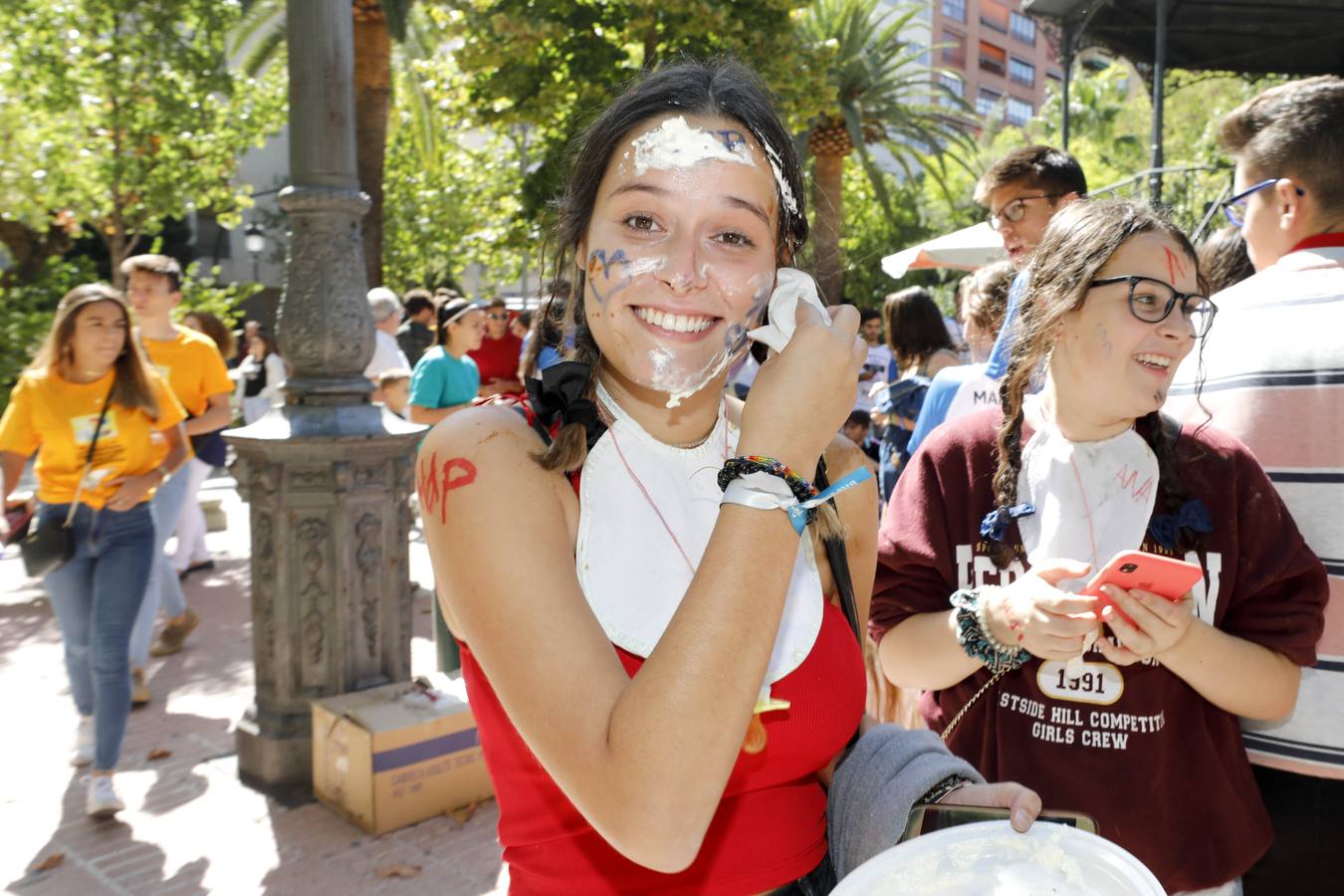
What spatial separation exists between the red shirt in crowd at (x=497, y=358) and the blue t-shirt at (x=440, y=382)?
1.18m

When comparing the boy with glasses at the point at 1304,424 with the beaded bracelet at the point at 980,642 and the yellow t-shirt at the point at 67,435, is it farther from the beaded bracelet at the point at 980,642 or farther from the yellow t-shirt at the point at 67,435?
the yellow t-shirt at the point at 67,435

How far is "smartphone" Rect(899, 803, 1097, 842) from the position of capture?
4.38ft

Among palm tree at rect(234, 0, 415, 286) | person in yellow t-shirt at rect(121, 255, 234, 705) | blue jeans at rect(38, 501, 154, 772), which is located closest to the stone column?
Answer: blue jeans at rect(38, 501, 154, 772)

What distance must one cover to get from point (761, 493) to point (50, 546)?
3751 millimetres

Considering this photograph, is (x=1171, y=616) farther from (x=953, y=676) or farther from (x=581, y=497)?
(x=581, y=497)

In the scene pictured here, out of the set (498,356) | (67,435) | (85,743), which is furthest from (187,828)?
(498,356)

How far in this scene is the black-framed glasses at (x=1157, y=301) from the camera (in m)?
1.86

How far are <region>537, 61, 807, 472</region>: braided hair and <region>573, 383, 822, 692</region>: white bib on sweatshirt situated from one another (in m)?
0.14

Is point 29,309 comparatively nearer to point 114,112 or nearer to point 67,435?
point 114,112

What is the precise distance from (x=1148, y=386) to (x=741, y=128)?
854 millimetres

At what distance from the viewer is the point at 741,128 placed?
163 centimetres

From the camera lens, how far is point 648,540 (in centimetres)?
144

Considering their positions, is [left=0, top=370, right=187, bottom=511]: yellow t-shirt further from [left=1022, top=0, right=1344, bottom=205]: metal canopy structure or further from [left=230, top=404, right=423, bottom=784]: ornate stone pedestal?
[left=1022, top=0, right=1344, bottom=205]: metal canopy structure

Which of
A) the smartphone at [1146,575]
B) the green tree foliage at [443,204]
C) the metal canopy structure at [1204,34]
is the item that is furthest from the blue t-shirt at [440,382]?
the green tree foliage at [443,204]
